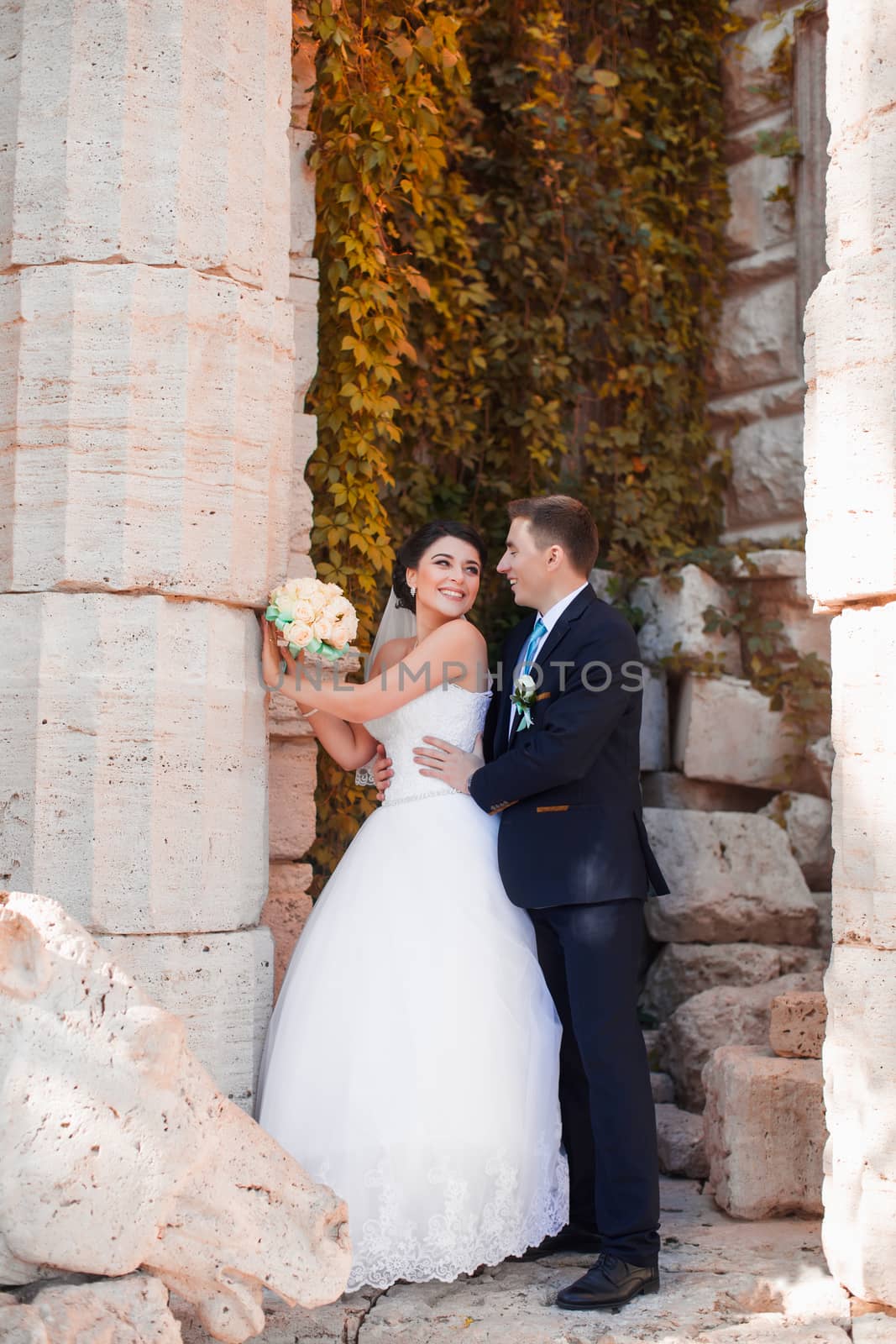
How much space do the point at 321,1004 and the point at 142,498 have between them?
56.9 inches

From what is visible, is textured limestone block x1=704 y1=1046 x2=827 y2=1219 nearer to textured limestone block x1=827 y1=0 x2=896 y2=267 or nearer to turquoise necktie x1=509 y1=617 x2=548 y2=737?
turquoise necktie x1=509 y1=617 x2=548 y2=737

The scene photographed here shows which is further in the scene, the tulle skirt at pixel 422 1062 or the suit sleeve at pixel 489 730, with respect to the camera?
the suit sleeve at pixel 489 730

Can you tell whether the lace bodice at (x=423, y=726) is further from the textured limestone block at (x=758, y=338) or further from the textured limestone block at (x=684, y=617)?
the textured limestone block at (x=758, y=338)

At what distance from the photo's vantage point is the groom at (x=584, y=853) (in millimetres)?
3572

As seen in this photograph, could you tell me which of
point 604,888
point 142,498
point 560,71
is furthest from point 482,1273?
point 560,71

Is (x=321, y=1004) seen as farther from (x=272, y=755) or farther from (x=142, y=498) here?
(x=142, y=498)

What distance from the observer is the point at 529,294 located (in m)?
6.04

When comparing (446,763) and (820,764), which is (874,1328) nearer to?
(446,763)

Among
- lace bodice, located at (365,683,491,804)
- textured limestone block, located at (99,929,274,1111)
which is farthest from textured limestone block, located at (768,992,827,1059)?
textured limestone block, located at (99,929,274,1111)

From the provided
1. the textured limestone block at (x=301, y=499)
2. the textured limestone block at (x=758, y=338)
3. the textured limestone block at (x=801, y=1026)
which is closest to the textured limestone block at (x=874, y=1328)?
the textured limestone block at (x=801, y=1026)

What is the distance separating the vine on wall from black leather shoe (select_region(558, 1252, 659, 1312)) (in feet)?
6.30

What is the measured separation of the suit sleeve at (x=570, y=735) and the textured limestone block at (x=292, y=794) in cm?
76

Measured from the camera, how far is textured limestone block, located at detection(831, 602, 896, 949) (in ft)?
10.9

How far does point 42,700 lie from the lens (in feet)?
11.1
